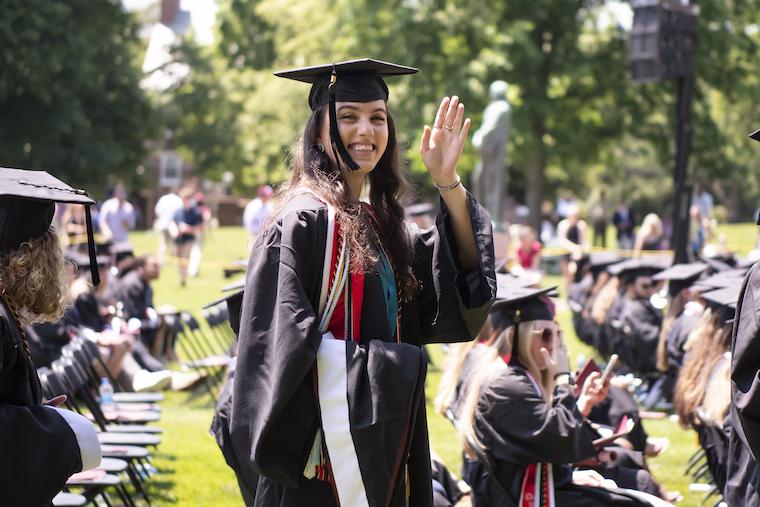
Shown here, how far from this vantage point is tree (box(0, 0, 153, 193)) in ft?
93.3

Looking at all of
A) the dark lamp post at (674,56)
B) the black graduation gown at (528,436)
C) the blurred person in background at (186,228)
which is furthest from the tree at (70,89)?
the black graduation gown at (528,436)

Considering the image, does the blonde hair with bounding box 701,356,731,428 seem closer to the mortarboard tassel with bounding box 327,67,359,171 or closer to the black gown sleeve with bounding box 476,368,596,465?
the black gown sleeve with bounding box 476,368,596,465

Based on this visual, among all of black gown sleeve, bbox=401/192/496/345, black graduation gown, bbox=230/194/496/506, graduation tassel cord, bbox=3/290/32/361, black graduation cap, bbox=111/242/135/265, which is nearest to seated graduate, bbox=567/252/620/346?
black graduation cap, bbox=111/242/135/265

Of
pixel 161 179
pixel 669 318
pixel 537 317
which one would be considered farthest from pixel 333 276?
pixel 161 179

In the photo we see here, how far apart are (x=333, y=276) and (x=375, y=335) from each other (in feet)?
0.70

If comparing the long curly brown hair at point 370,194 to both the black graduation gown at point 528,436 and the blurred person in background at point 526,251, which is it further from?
the blurred person in background at point 526,251

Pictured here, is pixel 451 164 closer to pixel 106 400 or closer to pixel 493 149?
pixel 106 400

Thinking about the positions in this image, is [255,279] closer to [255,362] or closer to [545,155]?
[255,362]

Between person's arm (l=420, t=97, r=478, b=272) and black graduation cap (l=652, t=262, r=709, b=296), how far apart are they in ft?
21.8

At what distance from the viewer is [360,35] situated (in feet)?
94.4

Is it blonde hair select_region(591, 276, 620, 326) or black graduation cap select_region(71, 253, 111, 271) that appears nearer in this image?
black graduation cap select_region(71, 253, 111, 271)

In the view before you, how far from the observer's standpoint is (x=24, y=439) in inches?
128

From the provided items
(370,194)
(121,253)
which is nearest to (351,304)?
(370,194)

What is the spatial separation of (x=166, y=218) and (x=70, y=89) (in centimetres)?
1045
